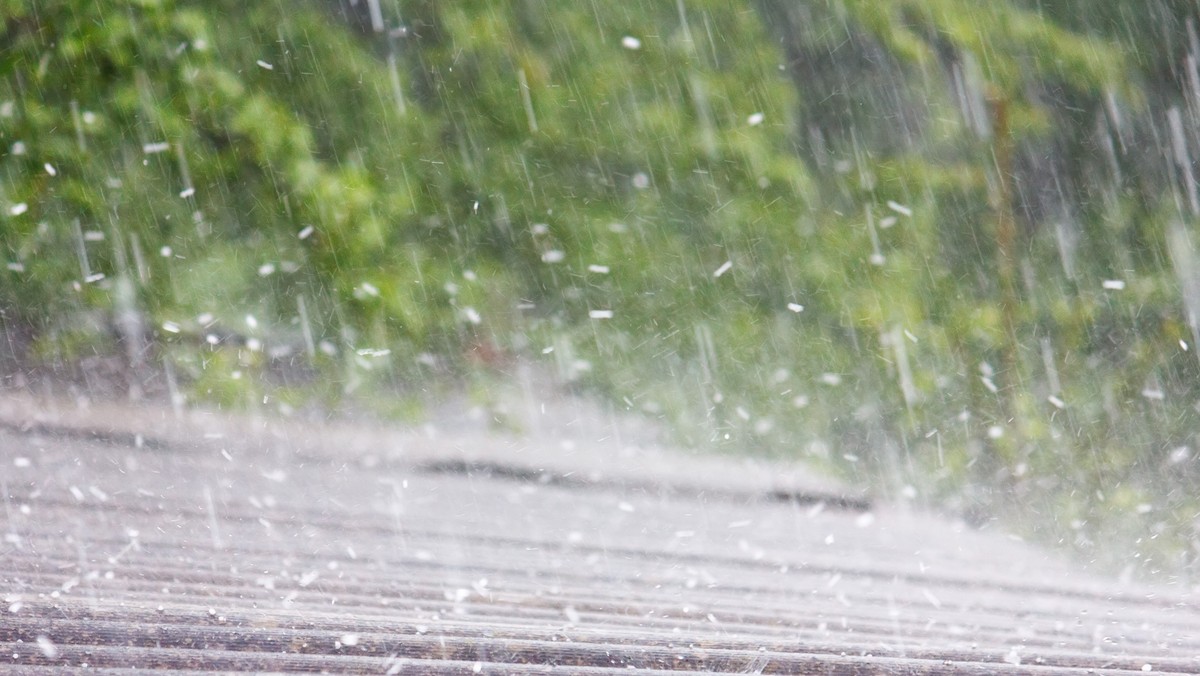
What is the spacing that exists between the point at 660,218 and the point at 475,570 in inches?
107

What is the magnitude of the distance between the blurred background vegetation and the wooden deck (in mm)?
812

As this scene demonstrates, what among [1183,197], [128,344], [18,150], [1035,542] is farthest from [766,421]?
[18,150]

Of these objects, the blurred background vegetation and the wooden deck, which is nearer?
the wooden deck

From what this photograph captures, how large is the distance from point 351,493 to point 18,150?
2.19 metres

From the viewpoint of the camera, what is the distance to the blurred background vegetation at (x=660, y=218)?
387cm

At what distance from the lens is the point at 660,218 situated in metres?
4.58

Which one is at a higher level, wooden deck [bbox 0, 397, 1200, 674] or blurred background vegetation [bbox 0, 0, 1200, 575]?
blurred background vegetation [bbox 0, 0, 1200, 575]

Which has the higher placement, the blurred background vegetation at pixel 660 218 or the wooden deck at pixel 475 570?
the blurred background vegetation at pixel 660 218

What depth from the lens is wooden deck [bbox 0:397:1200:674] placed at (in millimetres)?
1238

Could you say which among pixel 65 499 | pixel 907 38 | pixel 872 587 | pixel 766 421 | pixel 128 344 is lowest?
pixel 65 499

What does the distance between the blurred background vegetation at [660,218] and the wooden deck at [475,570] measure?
2.66 ft

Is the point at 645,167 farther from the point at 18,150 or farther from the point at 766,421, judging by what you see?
the point at 18,150

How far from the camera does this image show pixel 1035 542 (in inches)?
201

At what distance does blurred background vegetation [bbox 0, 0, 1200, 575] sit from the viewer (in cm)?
387
